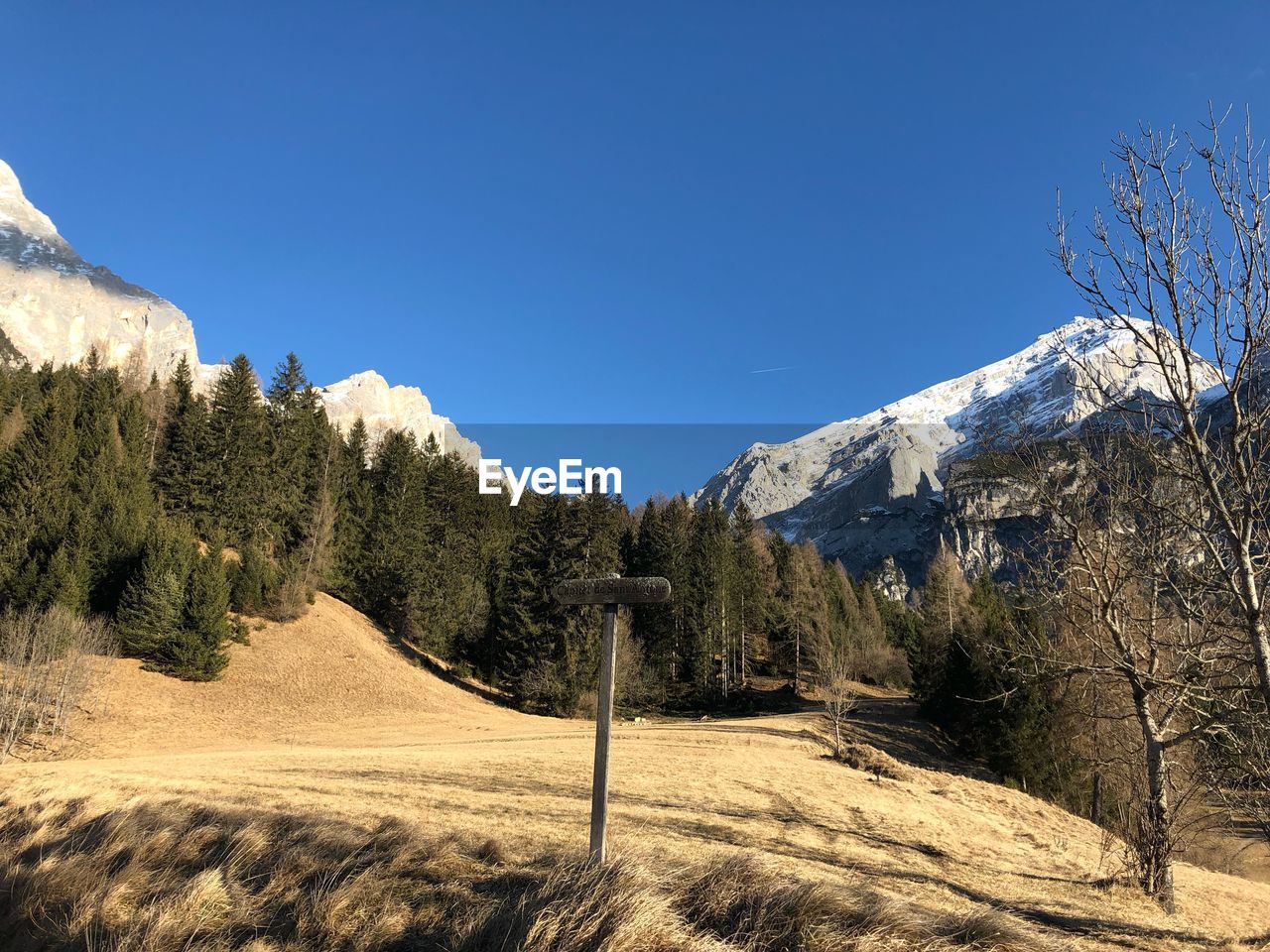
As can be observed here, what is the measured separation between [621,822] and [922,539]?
190m

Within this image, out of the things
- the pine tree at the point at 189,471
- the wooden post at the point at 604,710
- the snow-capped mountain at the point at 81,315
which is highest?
the snow-capped mountain at the point at 81,315

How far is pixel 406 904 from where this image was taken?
5.11m

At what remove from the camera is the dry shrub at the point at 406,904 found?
4.42 m

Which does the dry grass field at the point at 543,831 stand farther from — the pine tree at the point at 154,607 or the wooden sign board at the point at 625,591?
the wooden sign board at the point at 625,591

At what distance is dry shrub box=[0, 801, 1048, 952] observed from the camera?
14.5 feet

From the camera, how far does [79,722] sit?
24484mm

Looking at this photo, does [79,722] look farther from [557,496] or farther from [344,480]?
[344,480]

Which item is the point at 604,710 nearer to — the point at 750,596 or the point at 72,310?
the point at 750,596

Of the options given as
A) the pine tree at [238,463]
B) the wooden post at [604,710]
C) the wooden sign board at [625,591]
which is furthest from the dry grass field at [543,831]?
the pine tree at [238,463]

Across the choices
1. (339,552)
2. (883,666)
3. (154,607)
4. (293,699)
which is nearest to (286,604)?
(293,699)

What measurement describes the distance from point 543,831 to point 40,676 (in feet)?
64.7

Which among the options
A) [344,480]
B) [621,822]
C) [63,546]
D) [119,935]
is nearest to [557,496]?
[344,480]

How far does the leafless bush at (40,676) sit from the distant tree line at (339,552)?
7.96 meters

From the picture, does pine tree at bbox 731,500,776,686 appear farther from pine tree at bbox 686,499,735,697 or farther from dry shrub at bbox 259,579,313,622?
dry shrub at bbox 259,579,313,622
